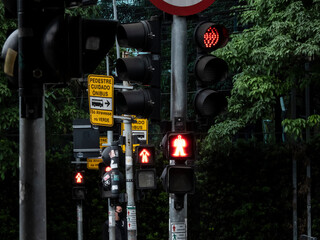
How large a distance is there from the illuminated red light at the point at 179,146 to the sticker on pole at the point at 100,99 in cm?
1077

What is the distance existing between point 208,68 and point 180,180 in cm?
152

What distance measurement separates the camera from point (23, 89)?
5738 millimetres

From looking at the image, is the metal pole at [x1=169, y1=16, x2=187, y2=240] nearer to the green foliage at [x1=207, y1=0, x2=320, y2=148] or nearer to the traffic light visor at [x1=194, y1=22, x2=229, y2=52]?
the traffic light visor at [x1=194, y1=22, x2=229, y2=52]

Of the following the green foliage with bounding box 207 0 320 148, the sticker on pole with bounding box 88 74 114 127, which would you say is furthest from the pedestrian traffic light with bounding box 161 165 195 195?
the green foliage with bounding box 207 0 320 148

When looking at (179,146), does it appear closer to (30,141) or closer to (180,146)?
(180,146)

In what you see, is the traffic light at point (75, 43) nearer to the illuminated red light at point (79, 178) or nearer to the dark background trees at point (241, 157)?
the dark background trees at point (241, 157)

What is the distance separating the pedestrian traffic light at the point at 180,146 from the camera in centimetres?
978

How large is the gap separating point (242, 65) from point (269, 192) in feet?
13.7

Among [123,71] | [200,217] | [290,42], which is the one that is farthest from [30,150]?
[200,217]

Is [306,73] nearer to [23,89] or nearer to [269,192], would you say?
[269,192]

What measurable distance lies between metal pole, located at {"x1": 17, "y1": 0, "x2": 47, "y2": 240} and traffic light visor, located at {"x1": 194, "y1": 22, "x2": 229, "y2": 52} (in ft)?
13.7

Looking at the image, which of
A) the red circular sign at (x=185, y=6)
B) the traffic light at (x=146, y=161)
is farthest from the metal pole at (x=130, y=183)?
the red circular sign at (x=185, y=6)

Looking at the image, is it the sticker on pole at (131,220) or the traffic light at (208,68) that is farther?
the sticker on pole at (131,220)

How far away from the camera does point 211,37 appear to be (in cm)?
968
